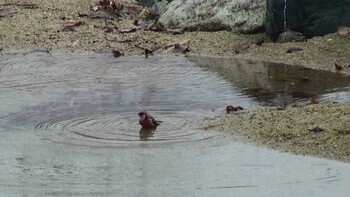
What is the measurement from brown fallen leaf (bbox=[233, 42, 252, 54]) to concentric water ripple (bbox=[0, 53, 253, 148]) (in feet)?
2.13

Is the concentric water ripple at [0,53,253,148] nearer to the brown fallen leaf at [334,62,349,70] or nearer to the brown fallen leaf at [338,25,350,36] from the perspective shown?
the brown fallen leaf at [334,62,349,70]

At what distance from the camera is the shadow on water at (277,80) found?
23.2ft

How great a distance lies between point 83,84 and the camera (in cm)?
759

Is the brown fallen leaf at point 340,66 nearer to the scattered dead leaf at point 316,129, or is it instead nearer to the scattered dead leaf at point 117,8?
the scattered dead leaf at point 316,129

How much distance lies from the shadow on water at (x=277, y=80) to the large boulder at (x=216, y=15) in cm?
112

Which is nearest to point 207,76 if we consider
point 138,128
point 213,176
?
point 138,128

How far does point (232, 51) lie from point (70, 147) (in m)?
3.85

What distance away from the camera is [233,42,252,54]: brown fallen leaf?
9156 millimetres

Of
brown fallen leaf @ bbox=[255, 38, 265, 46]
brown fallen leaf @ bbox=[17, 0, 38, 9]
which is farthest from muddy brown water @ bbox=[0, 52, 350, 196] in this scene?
brown fallen leaf @ bbox=[17, 0, 38, 9]

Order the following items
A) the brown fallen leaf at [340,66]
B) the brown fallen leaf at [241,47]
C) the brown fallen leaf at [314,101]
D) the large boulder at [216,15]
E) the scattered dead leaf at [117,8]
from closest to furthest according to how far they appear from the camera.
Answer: the brown fallen leaf at [314,101], the brown fallen leaf at [340,66], the brown fallen leaf at [241,47], the large boulder at [216,15], the scattered dead leaf at [117,8]

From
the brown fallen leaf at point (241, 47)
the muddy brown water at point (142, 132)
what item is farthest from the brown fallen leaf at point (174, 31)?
the muddy brown water at point (142, 132)

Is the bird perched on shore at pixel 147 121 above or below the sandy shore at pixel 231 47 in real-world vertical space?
above

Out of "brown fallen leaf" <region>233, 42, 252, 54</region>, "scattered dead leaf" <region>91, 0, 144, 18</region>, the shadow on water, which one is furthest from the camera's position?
"scattered dead leaf" <region>91, 0, 144, 18</region>

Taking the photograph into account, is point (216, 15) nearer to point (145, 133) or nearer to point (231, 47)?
point (231, 47)
